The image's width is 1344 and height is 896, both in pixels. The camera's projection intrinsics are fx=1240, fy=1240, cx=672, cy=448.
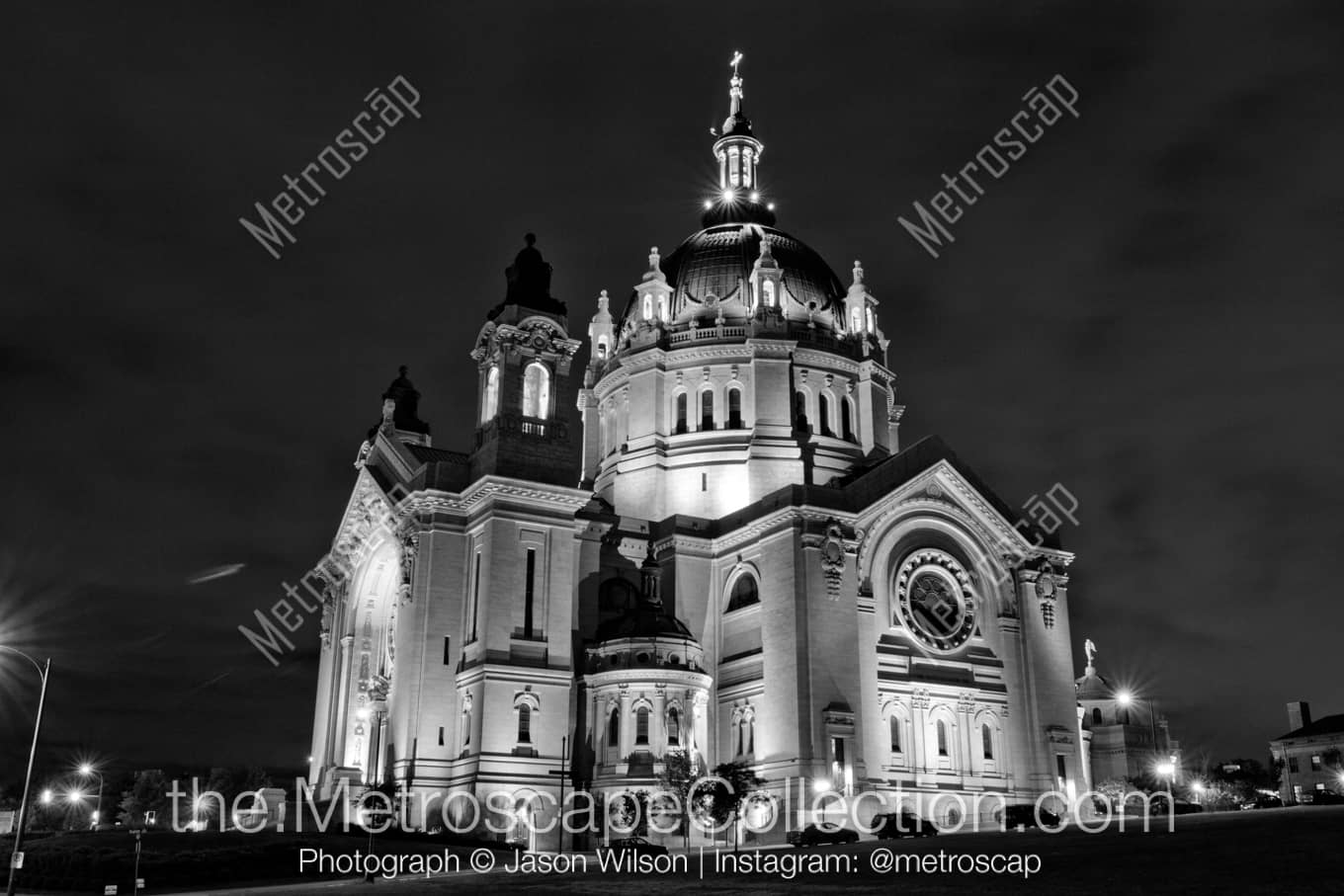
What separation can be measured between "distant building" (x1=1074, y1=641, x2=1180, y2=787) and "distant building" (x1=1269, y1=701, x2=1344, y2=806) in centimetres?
1535

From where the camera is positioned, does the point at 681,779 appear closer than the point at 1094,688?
Yes

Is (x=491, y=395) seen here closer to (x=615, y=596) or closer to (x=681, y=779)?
(x=615, y=596)

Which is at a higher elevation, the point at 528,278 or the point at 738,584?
the point at 528,278

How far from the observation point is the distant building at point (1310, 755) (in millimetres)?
105500

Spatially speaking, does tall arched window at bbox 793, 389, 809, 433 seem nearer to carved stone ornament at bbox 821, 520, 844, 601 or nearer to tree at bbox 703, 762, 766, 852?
carved stone ornament at bbox 821, 520, 844, 601

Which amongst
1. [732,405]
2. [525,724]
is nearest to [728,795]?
[525,724]

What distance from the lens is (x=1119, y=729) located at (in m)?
96.9

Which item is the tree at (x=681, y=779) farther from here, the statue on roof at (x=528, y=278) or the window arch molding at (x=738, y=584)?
the statue on roof at (x=528, y=278)

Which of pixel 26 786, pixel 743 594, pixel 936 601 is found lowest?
pixel 26 786

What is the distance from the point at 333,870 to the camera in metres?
44.2

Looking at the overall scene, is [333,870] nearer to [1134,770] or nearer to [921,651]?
[921,651]

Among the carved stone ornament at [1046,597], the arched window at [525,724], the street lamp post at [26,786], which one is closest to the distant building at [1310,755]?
the carved stone ornament at [1046,597]

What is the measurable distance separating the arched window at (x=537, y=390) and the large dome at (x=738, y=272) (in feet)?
59.6

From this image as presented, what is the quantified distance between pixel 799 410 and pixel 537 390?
1941 centimetres
